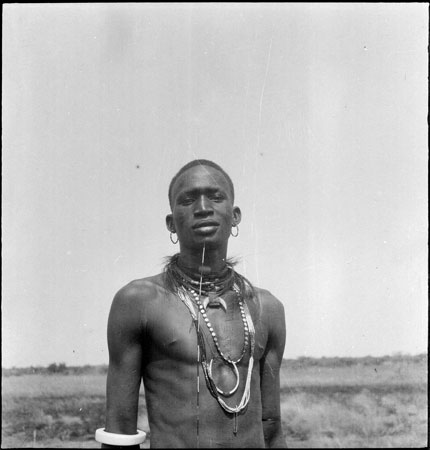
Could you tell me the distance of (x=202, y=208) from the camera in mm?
3014

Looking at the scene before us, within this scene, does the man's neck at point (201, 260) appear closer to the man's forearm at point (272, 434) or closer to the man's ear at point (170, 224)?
the man's ear at point (170, 224)

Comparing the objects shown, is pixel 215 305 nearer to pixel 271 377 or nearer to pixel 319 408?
pixel 271 377

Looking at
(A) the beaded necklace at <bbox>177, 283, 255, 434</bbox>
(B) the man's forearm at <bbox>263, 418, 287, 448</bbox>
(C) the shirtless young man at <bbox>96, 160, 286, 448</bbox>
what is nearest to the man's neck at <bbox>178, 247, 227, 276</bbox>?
(C) the shirtless young man at <bbox>96, 160, 286, 448</bbox>

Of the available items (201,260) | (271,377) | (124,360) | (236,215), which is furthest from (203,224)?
(271,377)

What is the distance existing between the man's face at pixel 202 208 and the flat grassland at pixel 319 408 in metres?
2.19

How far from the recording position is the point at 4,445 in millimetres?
5219

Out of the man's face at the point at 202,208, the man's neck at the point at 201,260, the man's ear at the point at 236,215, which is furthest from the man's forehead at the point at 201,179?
the man's neck at the point at 201,260

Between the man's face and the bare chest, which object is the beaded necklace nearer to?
the bare chest

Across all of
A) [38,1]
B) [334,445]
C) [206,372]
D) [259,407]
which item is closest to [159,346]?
[206,372]

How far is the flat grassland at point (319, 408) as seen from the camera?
5.05 m

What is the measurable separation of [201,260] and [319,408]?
9.16ft

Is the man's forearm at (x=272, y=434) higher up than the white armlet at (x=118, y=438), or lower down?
lower down

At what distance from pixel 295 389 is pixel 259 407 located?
7.33 ft

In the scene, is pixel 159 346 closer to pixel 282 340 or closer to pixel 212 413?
pixel 212 413
